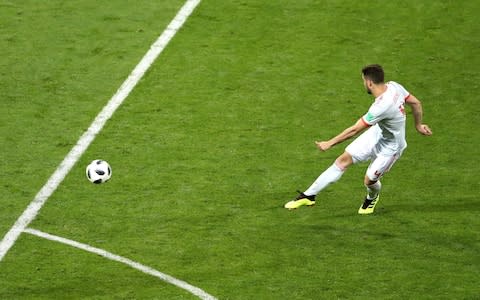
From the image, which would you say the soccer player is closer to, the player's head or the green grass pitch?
the player's head

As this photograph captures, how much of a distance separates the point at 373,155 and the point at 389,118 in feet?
1.95

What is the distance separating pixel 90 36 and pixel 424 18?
197 inches

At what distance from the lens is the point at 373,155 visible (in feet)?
45.2

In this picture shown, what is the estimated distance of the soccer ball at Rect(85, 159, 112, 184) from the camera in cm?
1382

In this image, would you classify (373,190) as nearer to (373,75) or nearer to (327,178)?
(327,178)

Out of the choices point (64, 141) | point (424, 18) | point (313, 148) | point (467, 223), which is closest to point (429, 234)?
point (467, 223)

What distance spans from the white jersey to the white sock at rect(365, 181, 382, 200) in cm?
37

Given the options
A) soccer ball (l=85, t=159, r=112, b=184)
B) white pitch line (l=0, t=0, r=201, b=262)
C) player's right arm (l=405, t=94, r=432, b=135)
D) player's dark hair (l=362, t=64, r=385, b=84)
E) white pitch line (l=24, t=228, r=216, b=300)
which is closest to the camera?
white pitch line (l=24, t=228, r=216, b=300)

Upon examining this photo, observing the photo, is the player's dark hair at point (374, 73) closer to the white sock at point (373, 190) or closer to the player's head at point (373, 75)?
the player's head at point (373, 75)

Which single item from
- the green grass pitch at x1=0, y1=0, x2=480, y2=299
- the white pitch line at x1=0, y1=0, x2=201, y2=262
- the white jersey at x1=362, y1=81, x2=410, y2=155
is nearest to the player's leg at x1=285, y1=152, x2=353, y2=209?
the green grass pitch at x1=0, y1=0, x2=480, y2=299

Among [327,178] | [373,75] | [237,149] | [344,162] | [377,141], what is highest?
[373,75]

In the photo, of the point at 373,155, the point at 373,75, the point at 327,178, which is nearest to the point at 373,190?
the point at 373,155

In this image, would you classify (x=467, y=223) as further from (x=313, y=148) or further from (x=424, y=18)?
(x=424, y=18)

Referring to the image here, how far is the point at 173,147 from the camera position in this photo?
1531 cm
